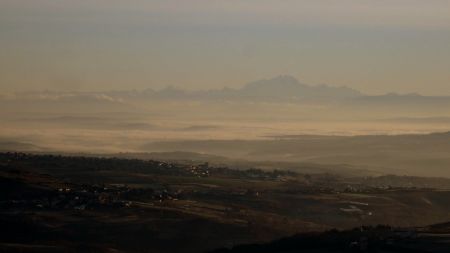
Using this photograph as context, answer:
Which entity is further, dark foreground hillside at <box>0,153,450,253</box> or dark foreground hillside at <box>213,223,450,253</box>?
dark foreground hillside at <box>0,153,450,253</box>

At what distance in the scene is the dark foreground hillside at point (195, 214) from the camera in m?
71.4

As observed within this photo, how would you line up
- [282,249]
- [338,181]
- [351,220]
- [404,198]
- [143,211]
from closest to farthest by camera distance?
1. [282,249]
2. [143,211]
3. [351,220]
4. [404,198]
5. [338,181]

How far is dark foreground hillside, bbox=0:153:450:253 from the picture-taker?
7144cm

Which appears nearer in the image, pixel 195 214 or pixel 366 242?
pixel 366 242

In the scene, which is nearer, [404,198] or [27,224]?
[27,224]

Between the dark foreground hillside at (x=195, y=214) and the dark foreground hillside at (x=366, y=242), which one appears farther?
the dark foreground hillside at (x=195, y=214)

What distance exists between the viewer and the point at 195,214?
309 ft

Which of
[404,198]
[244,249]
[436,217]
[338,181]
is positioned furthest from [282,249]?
[338,181]

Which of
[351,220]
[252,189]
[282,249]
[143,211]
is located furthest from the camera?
[252,189]

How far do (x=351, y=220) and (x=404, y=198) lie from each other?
18066mm

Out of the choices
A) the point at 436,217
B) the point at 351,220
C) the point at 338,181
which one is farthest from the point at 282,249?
the point at 338,181

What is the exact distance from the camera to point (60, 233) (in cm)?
8306

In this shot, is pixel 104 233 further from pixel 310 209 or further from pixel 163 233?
pixel 310 209

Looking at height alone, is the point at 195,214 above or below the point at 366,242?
above
